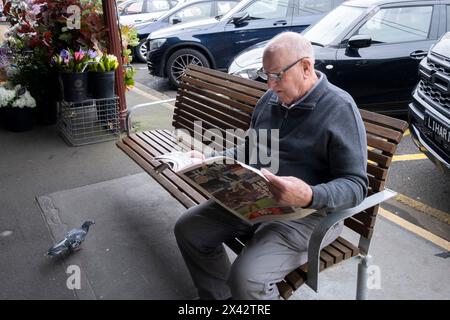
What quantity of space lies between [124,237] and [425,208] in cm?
243

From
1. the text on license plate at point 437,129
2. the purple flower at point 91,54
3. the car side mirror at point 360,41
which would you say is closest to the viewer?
the text on license plate at point 437,129

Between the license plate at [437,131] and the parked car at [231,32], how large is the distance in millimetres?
4519

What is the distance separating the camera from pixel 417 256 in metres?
2.83

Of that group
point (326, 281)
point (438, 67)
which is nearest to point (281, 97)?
point (326, 281)

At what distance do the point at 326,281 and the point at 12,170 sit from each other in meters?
3.28

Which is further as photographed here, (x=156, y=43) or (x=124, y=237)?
(x=156, y=43)

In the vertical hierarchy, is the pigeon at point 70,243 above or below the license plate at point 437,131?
below

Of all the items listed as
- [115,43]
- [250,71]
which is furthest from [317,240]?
[250,71]

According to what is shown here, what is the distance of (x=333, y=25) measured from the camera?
5551 mm

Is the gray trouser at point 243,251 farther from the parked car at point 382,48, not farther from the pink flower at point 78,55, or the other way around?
the parked car at point 382,48

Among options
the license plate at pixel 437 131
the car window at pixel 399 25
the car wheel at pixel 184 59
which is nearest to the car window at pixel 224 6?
the car wheel at pixel 184 59

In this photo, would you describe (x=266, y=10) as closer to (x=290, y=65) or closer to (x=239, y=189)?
(x=290, y=65)

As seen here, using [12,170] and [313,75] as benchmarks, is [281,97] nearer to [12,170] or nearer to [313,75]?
[313,75]

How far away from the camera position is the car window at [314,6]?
7504 millimetres
